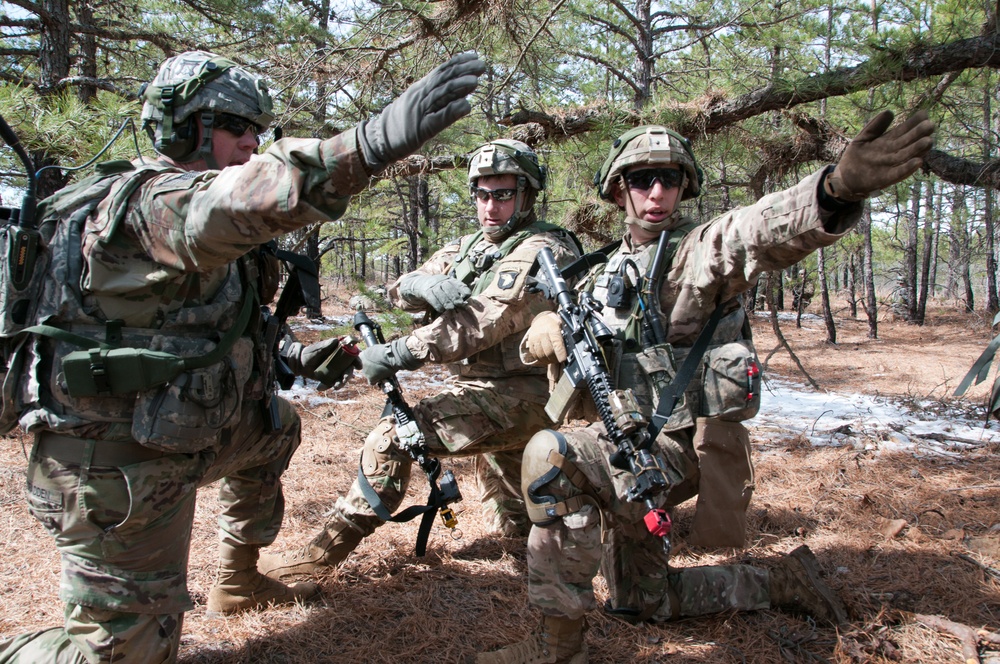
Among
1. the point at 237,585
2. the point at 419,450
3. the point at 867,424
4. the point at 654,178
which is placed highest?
the point at 654,178

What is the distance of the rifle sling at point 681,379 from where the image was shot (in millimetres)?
2583

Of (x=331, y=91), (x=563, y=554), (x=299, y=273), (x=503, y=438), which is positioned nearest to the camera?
(x=563, y=554)

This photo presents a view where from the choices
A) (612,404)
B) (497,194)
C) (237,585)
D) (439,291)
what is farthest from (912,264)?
(237,585)

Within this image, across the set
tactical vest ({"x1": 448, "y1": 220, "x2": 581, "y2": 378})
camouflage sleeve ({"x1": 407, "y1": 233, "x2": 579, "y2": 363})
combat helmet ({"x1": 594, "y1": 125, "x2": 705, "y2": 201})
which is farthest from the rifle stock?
combat helmet ({"x1": 594, "y1": 125, "x2": 705, "y2": 201})

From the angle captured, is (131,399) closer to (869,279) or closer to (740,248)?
(740,248)

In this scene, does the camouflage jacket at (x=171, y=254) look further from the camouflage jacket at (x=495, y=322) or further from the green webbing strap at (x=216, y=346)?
the camouflage jacket at (x=495, y=322)

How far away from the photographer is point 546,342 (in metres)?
2.84

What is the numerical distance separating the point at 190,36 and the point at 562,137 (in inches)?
169

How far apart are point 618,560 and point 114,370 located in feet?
7.48

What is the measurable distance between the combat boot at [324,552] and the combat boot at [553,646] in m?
1.14

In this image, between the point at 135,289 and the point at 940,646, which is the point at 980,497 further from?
the point at 135,289

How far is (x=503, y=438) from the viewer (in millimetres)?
3609

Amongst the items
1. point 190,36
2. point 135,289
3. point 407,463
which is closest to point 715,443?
point 407,463

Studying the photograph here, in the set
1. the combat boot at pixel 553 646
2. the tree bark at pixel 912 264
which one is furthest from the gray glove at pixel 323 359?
the tree bark at pixel 912 264
